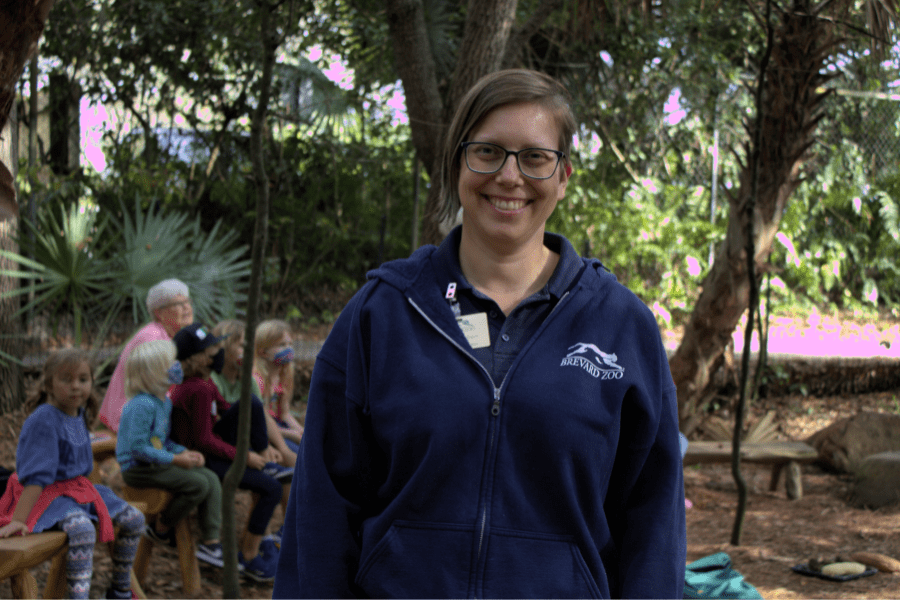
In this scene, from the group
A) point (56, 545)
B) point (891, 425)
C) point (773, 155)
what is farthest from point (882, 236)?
point (56, 545)

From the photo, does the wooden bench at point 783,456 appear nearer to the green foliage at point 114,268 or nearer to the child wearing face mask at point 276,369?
the child wearing face mask at point 276,369

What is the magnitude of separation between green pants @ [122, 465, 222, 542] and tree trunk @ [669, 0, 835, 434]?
4060mm

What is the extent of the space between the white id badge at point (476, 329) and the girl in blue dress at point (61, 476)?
92.6 inches

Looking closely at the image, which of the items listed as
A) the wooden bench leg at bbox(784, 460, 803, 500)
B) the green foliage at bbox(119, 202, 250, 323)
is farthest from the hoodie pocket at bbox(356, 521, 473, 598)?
the wooden bench leg at bbox(784, 460, 803, 500)

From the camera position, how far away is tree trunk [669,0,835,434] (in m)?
5.54

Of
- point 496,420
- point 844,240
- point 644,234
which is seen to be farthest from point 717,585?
point 844,240

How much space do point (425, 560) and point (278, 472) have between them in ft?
10.9

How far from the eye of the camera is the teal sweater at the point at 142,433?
3762 mm

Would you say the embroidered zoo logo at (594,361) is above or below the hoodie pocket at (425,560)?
above

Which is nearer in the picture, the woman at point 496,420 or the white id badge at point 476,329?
the woman at point 496,420

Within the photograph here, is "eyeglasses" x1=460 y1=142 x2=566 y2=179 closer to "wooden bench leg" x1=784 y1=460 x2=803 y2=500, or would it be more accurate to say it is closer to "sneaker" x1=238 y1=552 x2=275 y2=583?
"sneaker" x1=238 y1=552 x2=275 y2=583

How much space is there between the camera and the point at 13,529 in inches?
117

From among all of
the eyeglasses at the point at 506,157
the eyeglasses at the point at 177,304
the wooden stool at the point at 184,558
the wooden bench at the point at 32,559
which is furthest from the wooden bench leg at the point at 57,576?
the eyeglasses at the point at 506,157

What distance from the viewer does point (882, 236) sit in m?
10.6
